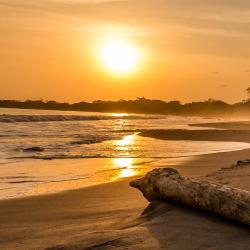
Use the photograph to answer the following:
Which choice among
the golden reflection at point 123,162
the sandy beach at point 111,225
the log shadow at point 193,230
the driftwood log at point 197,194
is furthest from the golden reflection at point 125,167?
the log shadow at point 193,230

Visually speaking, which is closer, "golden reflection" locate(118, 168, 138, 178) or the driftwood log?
the driftwood log

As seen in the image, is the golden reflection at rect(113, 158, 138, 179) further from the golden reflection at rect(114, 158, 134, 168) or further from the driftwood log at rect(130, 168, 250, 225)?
the driftwood log at rect(130, 168, 250, 225)

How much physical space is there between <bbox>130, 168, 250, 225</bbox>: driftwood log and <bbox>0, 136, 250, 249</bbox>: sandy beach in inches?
4.1

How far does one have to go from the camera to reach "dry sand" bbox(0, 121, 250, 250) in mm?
4418

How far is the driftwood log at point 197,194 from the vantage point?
15.7ft

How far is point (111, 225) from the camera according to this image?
211 inches

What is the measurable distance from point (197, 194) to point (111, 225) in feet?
3.35

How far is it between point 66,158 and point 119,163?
68.1 inches

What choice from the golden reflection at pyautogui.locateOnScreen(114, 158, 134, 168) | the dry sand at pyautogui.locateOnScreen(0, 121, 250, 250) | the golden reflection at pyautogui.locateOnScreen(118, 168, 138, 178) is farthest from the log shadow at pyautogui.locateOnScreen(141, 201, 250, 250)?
the golden reflection at pyautogui.locateOnScreen(114, 158, 134, 168)

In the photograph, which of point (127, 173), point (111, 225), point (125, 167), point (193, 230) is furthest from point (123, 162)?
point (193, 230)

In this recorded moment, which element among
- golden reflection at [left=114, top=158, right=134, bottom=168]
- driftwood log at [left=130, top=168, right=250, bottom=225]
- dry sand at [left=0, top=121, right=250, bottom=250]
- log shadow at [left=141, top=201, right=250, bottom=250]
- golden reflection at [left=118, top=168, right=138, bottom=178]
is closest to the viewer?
log shadow at [left=141, top=201, right=250, bottom=250]

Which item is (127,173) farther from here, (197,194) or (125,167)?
(197,194)

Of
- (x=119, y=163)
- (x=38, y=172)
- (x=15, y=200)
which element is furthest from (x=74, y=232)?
(x=119, y=163)

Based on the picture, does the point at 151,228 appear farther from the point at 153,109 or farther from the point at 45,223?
the point at 153,109
